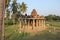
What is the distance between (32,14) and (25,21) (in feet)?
4.64

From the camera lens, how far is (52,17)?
2972cm

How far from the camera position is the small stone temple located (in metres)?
19.1

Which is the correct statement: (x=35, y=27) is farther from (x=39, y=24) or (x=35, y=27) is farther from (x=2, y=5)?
(x=2, y=5)

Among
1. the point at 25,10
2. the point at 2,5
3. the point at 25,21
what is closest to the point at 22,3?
the point at 25,10

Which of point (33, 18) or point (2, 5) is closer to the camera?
point (2, 5)

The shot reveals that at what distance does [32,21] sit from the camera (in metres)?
20.0

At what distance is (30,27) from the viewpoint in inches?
753

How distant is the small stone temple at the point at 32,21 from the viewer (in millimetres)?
19055

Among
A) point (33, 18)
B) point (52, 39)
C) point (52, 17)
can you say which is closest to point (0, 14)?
point (52, 39)

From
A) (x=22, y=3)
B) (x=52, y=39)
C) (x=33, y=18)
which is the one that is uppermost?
(x=22, y=3)

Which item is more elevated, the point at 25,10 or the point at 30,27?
the point at 25,10

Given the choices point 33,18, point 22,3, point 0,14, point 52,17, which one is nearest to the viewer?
point 0,14

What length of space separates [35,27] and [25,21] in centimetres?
154

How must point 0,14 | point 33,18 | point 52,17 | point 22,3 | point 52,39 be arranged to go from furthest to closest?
1. point 52,17
2. point 22,3
3. point 33,18
4. point 52,39
5. point 0,14
